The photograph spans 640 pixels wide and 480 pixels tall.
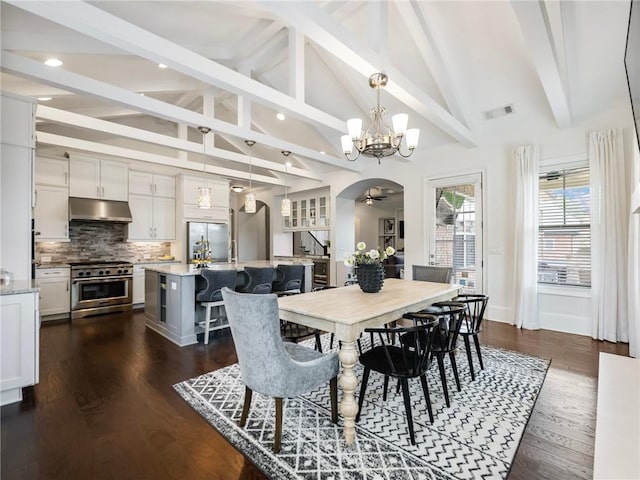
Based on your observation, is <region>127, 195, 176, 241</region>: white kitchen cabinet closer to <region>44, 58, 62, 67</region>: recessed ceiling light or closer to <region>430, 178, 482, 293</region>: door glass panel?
<region>44, 58, 62, 67</region>: recessed ceiling light

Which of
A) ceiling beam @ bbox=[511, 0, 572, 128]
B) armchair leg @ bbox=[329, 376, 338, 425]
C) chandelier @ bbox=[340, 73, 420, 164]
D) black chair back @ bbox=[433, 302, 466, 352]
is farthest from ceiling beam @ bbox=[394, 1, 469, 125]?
armchair leg @ bbox=[329, 376, 338, 425]

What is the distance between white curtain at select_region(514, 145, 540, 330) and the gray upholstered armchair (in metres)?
3.76

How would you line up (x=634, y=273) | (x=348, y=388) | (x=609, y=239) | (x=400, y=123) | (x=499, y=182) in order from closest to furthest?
(x=348, y=388), (x=400, y=123), (x=634, y=273), (x=609, y=239), (x=499, y=182)

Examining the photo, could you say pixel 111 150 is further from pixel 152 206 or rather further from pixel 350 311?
pixel 350 311

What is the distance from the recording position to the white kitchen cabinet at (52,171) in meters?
4.96

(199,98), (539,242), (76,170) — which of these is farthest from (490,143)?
(76,170)

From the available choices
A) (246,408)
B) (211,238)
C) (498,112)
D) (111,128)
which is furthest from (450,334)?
(211,238)

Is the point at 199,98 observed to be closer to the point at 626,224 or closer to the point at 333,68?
the point at 333,68

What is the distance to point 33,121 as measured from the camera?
2766 millimetres

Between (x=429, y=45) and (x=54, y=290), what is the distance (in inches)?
255

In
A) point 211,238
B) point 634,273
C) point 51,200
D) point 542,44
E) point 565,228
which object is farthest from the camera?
point 211,238

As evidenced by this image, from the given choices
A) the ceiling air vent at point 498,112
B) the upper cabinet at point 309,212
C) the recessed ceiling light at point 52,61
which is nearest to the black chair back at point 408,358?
the ceiling air vent at point 498,112

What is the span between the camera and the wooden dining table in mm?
1873

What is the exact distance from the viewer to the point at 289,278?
4.48m
